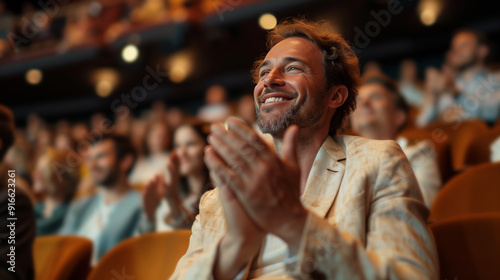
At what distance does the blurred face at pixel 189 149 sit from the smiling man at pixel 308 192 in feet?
2.52

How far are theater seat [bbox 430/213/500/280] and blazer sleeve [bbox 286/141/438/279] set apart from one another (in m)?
0.15

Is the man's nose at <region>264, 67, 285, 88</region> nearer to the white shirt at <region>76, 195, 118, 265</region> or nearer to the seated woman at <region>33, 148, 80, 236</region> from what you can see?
the white shirt at <region>76, 195, 118, 265</region>

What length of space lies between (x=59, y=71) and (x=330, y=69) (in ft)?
11.6

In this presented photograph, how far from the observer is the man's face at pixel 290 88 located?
0.90 metres

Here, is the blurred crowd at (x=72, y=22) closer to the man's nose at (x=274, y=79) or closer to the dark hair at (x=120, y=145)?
the dark hair at (x=120, y=145)

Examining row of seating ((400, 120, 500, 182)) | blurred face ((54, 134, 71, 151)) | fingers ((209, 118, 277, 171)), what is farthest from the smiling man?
blurred face ((54, 134, 71, 151))

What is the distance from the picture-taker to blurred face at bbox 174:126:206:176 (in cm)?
172

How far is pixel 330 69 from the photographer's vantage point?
987 millimetres

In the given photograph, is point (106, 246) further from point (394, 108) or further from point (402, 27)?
point (402, 27)

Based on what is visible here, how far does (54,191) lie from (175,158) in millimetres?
816

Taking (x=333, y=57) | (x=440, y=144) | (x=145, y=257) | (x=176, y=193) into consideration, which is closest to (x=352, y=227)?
(x=333, y=57)

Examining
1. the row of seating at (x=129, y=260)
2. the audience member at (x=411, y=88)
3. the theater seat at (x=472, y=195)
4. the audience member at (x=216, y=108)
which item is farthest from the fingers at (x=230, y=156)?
the audience member at (x=216, y=108)

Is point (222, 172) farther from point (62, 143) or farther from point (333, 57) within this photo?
→ point (62, 143)

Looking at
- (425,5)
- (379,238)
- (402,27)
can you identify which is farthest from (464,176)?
(402,27)
